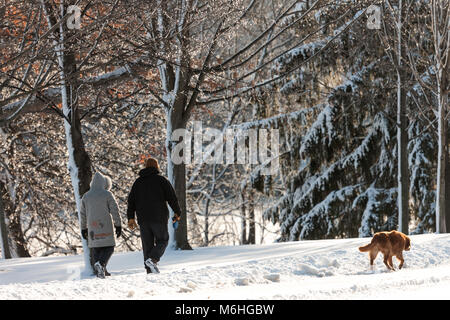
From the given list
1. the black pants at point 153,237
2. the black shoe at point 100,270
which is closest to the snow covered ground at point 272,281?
the black pants at point 153,237

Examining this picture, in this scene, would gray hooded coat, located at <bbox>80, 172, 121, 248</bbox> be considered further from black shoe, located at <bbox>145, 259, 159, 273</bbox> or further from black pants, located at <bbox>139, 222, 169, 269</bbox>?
black shoe, located at <bbox>145, 259, 159, 273</bbox>

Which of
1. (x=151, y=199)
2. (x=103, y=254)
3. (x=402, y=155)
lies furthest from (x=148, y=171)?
(x=402, y=155)

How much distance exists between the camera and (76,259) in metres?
13.7

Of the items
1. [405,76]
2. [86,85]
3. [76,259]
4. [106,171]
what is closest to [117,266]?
[76,259]

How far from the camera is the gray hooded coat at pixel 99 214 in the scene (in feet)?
31.3

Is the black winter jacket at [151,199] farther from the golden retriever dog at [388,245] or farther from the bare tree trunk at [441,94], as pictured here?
the bare tree trunk at [441,94]

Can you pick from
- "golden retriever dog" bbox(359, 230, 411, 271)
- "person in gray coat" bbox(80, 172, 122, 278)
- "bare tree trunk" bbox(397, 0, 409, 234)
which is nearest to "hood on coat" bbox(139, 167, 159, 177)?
"person in gray coat" bbox(80, 172, 122, 278)

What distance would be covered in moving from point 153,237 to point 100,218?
886mm

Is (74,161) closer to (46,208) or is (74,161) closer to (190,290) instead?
(190,290)

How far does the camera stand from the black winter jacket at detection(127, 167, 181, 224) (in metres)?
9.09

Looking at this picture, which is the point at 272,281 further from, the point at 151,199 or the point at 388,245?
the point at 151,199

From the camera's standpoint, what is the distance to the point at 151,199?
9.13 metres

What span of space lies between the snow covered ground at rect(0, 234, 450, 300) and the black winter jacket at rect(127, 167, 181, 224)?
0.79 meters
